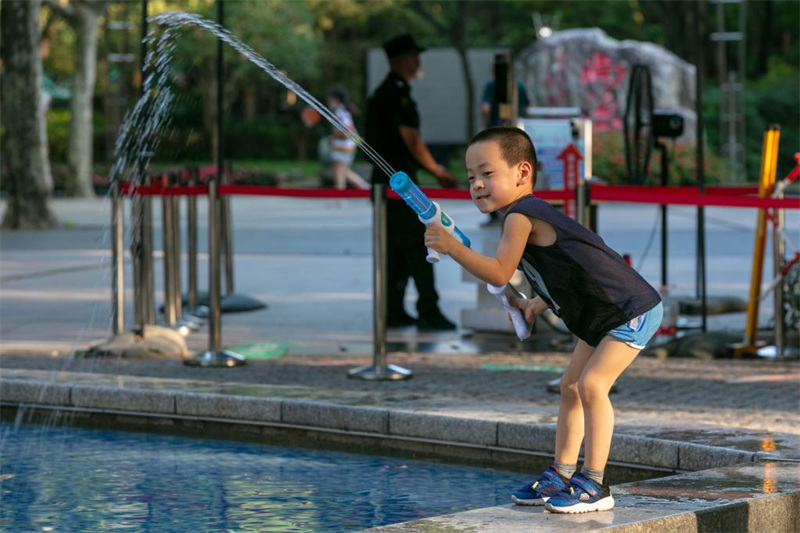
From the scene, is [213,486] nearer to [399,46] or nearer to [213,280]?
[213,280]

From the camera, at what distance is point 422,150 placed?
1135cm

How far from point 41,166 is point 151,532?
18.3 m

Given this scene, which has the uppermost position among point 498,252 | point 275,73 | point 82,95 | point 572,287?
point 82,95

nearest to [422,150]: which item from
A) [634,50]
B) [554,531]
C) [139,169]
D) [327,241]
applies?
[139,169]

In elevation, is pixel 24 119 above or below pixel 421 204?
above

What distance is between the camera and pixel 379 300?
28.6ft

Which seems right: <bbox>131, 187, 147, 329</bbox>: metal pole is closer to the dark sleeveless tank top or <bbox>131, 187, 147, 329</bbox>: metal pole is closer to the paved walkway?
the paved walkway

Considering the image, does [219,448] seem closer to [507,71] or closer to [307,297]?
[507,71]

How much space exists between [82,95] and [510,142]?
2932cm

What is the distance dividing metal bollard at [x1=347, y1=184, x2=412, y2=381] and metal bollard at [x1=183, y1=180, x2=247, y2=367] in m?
0.87

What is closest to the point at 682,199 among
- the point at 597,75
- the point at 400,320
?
the point at 400,320

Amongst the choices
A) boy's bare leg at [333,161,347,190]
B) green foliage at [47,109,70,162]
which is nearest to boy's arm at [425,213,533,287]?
boy's bare leg at [333,161,347,190]

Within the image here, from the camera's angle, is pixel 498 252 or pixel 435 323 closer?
pixel 498 252

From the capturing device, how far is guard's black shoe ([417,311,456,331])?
11.4 m
